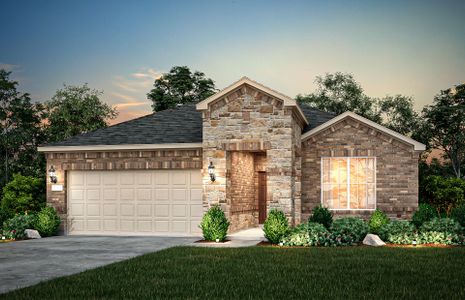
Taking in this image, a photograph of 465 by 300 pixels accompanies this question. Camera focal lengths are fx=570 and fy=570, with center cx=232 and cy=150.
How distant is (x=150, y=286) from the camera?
977 cm

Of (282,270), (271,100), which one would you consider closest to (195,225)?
(271,100)

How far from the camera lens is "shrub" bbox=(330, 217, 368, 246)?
52.3 feet

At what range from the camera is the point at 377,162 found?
20.2 meters

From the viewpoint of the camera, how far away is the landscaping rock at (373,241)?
15.9 metres

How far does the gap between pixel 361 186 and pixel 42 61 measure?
51.7ft

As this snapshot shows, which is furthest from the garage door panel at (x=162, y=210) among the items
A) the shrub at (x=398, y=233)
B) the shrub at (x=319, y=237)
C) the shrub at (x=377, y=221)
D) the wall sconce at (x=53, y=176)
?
the shrub at (x=398, y=233)

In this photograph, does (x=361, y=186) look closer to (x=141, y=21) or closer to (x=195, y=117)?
(x=195, y=117)

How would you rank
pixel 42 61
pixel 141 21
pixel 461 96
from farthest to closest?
pixel 461 96 → pixel 42 61 → pixel 141 21

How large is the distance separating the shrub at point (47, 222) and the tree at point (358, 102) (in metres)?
25.1

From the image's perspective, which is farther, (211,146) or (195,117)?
(195,117)

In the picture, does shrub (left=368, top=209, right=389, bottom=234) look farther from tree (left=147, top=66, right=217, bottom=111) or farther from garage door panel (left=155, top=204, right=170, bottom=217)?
tree (left=147, top=66, right=217, bottom=111)

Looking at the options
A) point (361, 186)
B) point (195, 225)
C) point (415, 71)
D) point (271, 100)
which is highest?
point (415, 71)

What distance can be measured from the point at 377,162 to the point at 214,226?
264 inches

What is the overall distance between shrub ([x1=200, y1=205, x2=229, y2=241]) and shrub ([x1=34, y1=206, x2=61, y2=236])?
6.32 metres
